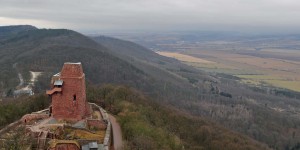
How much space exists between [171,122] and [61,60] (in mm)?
87838

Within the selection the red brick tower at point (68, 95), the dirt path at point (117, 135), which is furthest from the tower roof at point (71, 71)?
the dirt path at point (117, 135)

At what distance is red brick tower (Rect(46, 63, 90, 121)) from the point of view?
57500 millimetres

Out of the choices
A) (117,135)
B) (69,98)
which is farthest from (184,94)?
(69,98)

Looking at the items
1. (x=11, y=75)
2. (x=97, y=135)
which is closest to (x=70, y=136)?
(x=97, y=135)

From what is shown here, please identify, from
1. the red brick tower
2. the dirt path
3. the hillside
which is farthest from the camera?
the hillside

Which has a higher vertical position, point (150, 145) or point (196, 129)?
point (150, 145)

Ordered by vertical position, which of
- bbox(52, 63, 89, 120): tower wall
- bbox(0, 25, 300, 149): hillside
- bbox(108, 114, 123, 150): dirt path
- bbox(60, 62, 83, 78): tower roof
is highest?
bbox(60, 62, 83, 78): tower roof

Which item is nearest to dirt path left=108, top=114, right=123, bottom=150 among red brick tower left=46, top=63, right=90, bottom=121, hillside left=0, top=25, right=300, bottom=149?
red brick tower left=46, top=63, right=90, bottom=121

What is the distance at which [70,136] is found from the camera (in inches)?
1976

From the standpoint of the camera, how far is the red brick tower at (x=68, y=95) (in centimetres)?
5750

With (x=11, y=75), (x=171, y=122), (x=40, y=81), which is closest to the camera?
(x=171, y=122)

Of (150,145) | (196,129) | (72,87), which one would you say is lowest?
(196,129)

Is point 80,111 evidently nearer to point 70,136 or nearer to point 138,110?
point 70,136

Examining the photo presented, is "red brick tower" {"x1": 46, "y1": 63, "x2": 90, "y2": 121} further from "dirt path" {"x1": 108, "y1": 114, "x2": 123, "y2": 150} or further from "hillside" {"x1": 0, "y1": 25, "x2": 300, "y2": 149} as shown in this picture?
"hillside" {"x1": 0, "y1": 25, "x2": 300, "y2": 149}
